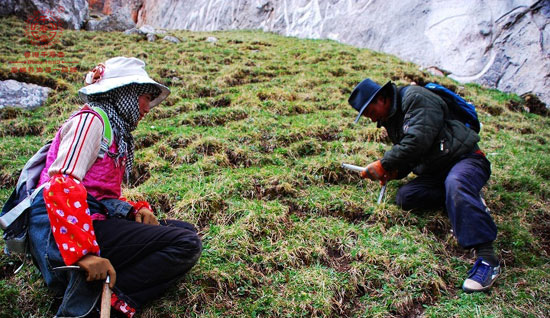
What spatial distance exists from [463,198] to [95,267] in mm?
3523

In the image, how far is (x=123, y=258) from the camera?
250 centimetres

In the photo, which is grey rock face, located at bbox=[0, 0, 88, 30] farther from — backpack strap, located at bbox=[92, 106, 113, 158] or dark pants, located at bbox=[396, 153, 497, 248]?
dark pants, located at bbox=[396, 153, 497, 248]

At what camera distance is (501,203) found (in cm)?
468

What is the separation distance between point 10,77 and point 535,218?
38.6 feet

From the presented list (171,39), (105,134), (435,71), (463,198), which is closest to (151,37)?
(171,39)

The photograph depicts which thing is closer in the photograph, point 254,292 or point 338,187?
point 254,292

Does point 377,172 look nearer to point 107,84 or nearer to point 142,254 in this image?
point 142,254

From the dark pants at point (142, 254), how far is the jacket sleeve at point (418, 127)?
271 cm

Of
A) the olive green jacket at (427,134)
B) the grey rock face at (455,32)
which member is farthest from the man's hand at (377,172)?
the grey rock face at (455,32)

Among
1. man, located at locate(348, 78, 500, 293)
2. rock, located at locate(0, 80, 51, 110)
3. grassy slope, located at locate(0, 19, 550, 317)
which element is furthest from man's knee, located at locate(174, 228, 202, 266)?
rock, located at locate(0, 80, 51, 110)

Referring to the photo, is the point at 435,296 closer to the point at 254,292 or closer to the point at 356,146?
the point at 254,292

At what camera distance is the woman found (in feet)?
7.04

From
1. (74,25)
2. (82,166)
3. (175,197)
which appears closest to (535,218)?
(175,197)

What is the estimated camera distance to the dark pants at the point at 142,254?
248cm
